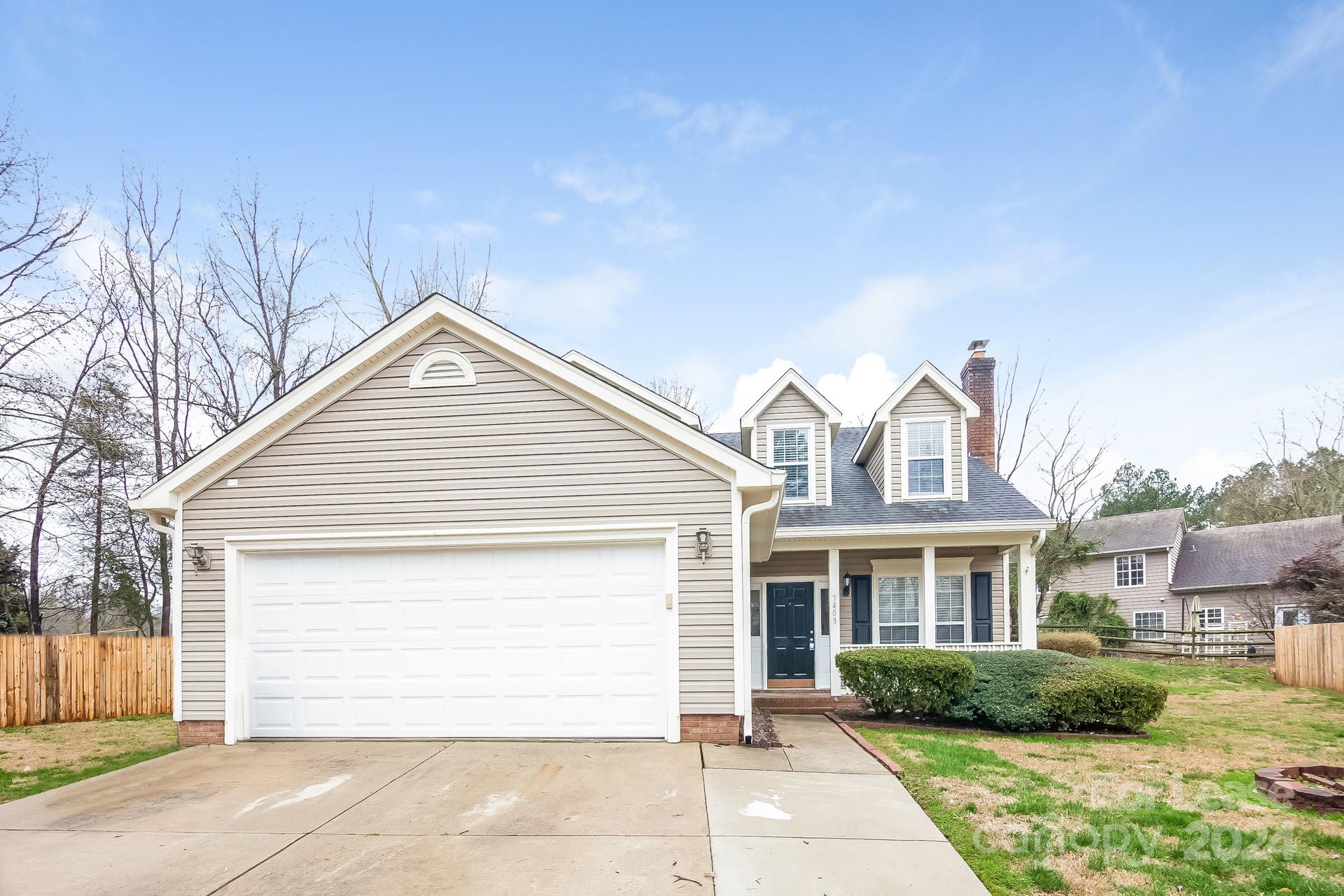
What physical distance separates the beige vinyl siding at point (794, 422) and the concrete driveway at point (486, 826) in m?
7.78

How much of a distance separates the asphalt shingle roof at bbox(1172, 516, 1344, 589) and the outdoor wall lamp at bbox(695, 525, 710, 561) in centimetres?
2578

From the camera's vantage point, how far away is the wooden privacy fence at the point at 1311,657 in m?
14.4

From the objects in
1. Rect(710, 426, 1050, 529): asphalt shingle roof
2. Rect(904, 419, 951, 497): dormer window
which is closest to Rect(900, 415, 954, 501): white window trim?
Rect(904, 419, 951, 497): dormer window

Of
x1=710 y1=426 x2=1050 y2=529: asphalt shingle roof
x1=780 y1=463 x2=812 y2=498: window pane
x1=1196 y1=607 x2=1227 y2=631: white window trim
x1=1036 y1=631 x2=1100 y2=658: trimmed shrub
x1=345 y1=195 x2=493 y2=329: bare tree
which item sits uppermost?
x1=345 y1=195 x2=493 y2=329: bare tree

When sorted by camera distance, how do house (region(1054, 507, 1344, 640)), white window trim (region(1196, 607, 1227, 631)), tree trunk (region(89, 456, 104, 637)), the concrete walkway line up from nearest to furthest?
the concrete walkway < tree trunk (region(89, 456, 104, 637)) < house (region(1054, 507, 1344, 640)) < white window trim (region(1196, 607, 1227, 631))

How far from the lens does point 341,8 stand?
12.8 meters

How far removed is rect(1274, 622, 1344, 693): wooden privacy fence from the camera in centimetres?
1436

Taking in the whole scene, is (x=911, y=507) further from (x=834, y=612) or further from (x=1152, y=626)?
(x=1152, y=626)

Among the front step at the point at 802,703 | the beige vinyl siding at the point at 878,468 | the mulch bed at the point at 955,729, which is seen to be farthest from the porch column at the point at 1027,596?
the front step at the point at 802,703

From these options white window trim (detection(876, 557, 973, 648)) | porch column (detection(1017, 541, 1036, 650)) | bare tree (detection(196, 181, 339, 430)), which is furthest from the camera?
bare tree (detection(196, 181, 339, 430))

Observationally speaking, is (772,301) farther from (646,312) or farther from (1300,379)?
(1300,379)

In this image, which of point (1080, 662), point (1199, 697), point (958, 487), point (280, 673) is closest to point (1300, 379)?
point (1199, 697)

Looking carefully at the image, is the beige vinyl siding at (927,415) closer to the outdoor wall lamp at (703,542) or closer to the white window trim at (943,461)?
the white window trim at (943,461)

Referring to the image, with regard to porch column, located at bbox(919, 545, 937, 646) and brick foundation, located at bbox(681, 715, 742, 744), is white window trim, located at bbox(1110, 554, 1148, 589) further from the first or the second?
brick foundation, located at bbox(681, 715, 742, 744)
